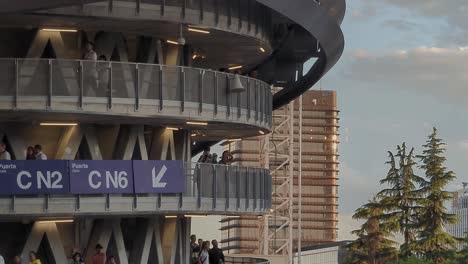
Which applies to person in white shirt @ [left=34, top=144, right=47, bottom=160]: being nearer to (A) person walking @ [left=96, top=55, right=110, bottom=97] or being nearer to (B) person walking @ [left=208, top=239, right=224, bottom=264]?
(A) person walking @ [left=96, top=55, right=110, bottom=97]

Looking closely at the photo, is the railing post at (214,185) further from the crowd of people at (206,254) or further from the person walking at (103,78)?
the person walking at (103,78)

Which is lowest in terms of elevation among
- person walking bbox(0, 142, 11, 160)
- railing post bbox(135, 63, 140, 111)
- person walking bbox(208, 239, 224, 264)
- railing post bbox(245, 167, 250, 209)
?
person walking bbox(208, 239, 224, 264)

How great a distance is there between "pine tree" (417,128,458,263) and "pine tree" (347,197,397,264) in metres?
3.68

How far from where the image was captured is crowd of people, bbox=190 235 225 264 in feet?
177

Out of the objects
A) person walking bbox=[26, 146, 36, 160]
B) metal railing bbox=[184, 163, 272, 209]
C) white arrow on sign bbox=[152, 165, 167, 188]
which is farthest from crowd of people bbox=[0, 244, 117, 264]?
metal railing bbox=[184, 163, 272, 209]

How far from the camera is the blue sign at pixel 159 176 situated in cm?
5059

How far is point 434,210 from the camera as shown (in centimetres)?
10194

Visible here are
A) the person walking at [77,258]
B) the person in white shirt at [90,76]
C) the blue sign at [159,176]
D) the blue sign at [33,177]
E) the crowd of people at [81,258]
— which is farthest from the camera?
the blue sign at [159,176]

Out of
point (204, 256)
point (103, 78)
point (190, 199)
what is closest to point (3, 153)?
point (103, 78)

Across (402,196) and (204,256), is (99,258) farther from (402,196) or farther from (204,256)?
(402,196)

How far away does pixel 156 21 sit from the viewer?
50469 millimetres

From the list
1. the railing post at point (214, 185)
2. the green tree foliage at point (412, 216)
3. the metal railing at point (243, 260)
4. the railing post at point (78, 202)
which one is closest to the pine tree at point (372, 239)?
the green tree foliage at point (412, 216)

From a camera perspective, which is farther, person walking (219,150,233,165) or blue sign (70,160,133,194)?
person walking (219,150,233,165)

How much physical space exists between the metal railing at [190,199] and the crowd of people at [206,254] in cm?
173
